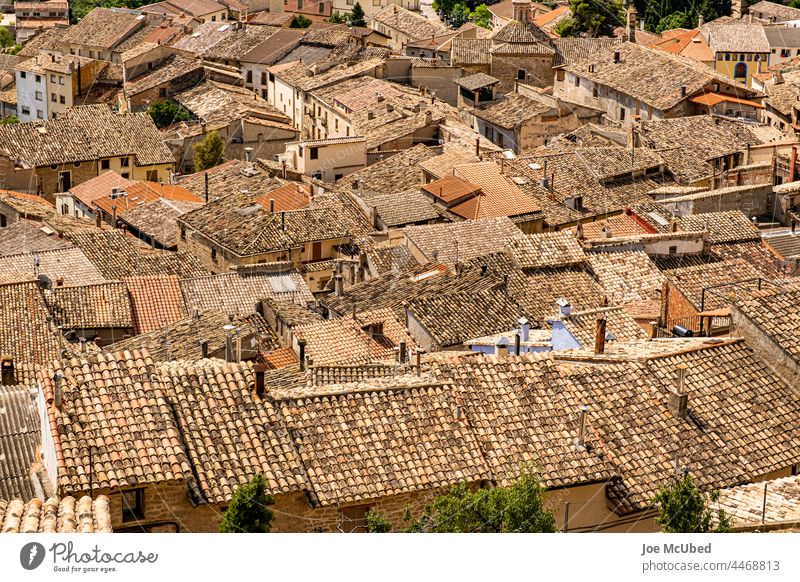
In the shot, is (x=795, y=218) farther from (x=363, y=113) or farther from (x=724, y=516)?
(x=363, y=113)

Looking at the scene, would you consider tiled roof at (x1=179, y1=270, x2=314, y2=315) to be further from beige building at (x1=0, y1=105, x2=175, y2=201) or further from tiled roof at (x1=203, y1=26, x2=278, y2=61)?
tiled roof at (x1=203, y1=26, x2=278, y2=61)

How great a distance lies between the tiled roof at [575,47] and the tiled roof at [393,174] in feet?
48.6

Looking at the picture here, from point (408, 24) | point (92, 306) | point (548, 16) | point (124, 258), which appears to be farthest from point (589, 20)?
point (92, 306)

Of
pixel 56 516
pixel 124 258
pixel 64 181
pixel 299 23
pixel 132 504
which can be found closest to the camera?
pixel 56 516

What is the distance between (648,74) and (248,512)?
37.9 metres

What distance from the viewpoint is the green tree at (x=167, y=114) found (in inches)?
2124

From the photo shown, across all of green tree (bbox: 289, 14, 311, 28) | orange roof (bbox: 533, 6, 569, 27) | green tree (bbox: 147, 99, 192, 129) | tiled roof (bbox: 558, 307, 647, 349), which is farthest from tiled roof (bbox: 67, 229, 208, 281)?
orange roof (bbox: 533, 6, 569, 27)

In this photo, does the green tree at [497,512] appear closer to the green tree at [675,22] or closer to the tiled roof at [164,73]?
the tiled roof at [164,73]

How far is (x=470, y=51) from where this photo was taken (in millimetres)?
55250

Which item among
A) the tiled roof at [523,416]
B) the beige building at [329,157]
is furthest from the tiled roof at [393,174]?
the tiled roof at [523,416]

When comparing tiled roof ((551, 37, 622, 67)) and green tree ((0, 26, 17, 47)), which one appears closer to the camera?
tiled roof ((551, 37, 622, 67))

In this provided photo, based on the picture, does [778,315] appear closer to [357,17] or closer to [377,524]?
[377,524]

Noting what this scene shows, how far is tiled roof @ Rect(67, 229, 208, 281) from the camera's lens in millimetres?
30625

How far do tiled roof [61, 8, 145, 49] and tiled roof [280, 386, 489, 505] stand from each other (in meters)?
55.5
